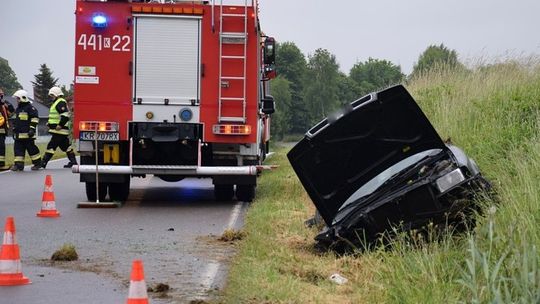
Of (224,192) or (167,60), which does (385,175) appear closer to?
(167,60)

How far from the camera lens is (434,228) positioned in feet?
23.4

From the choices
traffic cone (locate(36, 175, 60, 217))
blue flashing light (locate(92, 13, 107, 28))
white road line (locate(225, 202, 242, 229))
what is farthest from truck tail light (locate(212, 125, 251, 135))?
traffic cone (locate(36, 175, 60, 217))

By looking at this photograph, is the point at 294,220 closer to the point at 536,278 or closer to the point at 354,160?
the point at 354,160

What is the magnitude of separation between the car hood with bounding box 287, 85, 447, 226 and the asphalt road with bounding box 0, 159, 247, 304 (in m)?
1.18

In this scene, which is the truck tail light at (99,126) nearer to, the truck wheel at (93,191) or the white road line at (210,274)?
the truck wheel at (93,191)

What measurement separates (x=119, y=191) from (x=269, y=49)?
3.31 m

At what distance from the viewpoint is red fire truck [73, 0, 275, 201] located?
12.9 meters

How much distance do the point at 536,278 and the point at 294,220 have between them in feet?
19.8

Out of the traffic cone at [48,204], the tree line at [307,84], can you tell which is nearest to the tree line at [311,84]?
the tree line at [307,84]

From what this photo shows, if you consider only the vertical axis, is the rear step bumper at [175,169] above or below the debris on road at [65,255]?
above

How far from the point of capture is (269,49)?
552 inches

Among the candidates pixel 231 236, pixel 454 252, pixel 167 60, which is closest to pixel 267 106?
pixel 167 60

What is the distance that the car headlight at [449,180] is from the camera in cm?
720

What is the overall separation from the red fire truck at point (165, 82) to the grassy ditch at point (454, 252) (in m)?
1.38
